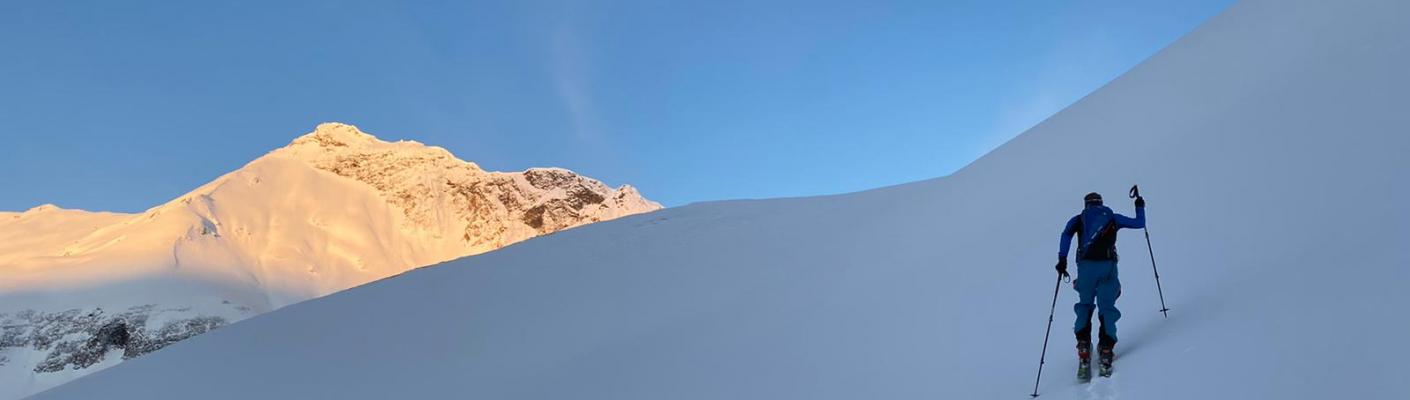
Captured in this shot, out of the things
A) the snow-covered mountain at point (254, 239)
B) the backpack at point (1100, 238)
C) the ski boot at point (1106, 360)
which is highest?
the snow-covered mountain at point (254, 239)

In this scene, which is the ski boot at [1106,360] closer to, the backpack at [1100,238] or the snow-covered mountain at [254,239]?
the backpack at [1100,238]

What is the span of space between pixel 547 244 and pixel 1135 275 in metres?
15.1

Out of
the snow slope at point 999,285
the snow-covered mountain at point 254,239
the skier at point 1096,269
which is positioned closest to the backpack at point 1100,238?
the skier at point 1096,269

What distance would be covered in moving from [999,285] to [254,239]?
117 m

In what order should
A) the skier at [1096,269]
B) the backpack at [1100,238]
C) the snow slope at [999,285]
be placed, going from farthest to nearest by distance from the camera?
the backpack at [1100,238], the skier at [1096,269], the snow slope at [999,285]

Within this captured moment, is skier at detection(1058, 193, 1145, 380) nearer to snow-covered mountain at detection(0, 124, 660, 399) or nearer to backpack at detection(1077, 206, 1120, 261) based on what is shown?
backpack at detection(1077, 206, 1120, 261)

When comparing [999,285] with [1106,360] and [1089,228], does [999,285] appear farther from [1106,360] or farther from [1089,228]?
[1106,360]

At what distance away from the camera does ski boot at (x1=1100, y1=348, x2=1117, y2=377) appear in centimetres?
506

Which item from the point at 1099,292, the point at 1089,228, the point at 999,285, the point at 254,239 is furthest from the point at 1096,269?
the point at 254,239

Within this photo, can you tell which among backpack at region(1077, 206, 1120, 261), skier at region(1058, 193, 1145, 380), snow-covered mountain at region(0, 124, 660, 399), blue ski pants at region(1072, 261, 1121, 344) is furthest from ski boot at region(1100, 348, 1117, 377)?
snow-covered mountain at region(0, 124, 660, 399)

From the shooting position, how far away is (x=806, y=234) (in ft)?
54.4

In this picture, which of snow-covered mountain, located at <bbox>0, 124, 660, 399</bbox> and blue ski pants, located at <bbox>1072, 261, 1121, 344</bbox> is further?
snow-covered mountain, located at <bbox>0, 124, 660, 399</bbox>

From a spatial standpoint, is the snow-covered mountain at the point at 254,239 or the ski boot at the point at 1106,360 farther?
the snow-covered mountain at the point at 254,239

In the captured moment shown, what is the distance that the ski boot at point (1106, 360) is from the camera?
5062 millimetres
